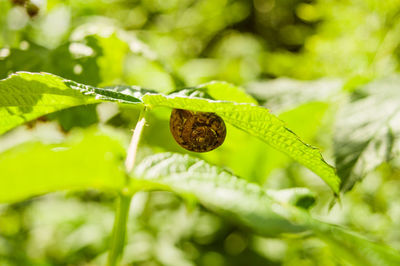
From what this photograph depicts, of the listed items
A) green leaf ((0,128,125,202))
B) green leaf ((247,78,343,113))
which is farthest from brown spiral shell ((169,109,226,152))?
green leaf ((247,78,343,113))

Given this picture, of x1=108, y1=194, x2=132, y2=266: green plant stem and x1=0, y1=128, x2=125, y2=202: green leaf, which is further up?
x1=0, y1=128, x2=125, y2=202: green leaf

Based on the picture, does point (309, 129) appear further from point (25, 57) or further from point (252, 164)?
point (25, 57)

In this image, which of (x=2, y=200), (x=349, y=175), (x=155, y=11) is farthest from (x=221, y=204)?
(x=155, y=11)

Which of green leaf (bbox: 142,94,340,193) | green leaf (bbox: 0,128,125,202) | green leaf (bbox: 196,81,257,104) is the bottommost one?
green leaf (bbox: 0,128,125,202)

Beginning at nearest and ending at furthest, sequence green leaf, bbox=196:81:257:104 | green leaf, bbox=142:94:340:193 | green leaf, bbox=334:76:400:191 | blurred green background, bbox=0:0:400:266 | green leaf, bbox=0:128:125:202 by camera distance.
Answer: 1. green leaf, bbox=0:128:125:202
2. green leaf, bbox=142:94:340:193
3. green leaf, bbox=196:81:257:104
4. green leaf, bbox=334:76:400:191
5. blurred green background, bbox=0:0:400:266

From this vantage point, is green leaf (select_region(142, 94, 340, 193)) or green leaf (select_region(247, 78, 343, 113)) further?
green leaf (select_region(247, 78, 343, 113))

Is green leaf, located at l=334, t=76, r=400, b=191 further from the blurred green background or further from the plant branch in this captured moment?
the plant branch

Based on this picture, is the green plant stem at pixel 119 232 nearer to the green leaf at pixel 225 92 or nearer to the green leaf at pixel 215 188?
the green leaf at pixel 215 188
